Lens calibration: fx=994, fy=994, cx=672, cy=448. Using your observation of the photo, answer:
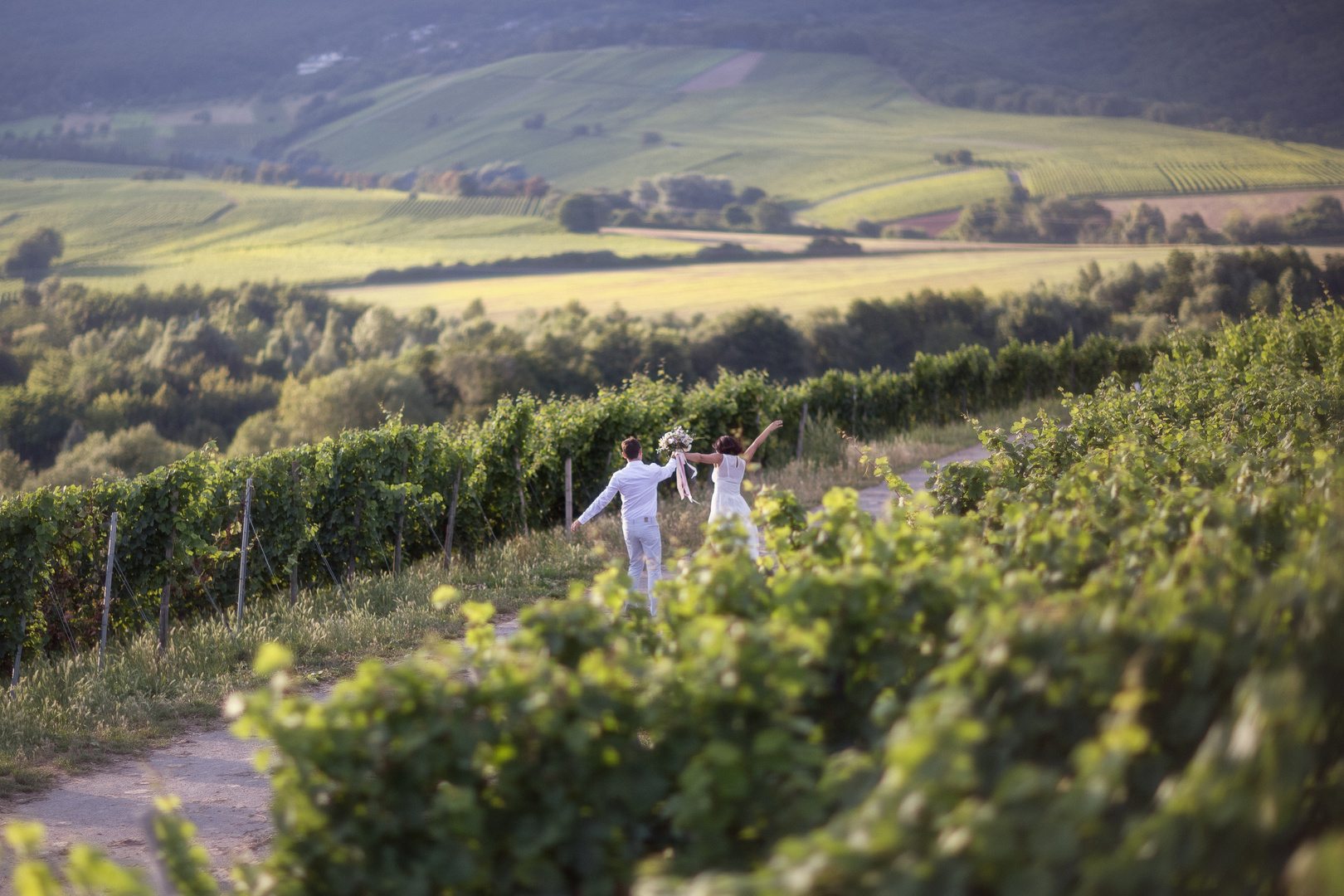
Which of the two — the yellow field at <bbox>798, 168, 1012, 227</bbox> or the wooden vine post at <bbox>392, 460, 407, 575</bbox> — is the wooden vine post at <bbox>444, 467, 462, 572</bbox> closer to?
the wooden vine post at <bbox>392, 460, 407, 575</bbox>

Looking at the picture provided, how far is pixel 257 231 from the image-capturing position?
13950cm

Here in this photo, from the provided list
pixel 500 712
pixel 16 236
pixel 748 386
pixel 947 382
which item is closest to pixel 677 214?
pixel 16 236

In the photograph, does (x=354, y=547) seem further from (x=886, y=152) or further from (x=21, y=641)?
(x=886, y=152)

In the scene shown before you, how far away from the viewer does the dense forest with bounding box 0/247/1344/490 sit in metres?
54.9

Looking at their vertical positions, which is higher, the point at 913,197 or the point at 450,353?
the point at 913,197

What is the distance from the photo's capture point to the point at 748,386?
22422mm

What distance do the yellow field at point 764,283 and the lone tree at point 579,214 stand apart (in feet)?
84.5

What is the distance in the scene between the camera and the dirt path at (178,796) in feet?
21.1

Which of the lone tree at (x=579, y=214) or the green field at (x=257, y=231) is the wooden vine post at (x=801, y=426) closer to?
the green field at (x=257, y=231)

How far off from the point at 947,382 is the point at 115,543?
26.4m

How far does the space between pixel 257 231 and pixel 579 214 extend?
158 ft

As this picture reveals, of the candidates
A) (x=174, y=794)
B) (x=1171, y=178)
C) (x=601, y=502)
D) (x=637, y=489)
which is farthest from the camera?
(x=1171, y=178)

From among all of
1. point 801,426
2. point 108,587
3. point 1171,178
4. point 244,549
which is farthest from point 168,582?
point 1171,178

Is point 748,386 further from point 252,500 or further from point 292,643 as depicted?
point 292,643
